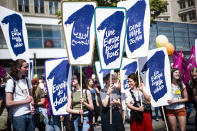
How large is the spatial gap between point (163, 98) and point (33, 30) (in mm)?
20631

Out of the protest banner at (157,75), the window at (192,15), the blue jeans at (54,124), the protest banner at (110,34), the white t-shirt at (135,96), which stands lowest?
the blue jeans at (54,124)

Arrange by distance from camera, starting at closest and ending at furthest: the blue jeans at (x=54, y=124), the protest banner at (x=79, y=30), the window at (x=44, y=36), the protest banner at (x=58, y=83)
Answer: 1. the protest banner at (x=79, y=30)
2. the protest banner at (x=58, y=83)
3. the blue jeans at (x=54, y=124)
4. the window at (x=44, y=36)

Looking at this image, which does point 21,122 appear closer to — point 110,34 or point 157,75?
point 110,34

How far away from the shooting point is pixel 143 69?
189 inches

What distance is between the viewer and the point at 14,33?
4.50m

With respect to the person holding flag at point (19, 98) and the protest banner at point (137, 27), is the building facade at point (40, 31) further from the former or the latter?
the person holding flag at point (19, 98)

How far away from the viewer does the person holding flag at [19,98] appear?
364 centimetres

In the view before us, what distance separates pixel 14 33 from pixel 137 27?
2.54m

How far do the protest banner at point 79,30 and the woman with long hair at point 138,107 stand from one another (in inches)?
42.4

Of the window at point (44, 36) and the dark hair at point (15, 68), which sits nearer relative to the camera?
the dark hair at point (15, 68)

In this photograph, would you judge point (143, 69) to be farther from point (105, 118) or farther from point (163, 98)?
point (105, 118)

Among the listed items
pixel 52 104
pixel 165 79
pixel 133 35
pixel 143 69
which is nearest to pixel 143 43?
pixel 133 35

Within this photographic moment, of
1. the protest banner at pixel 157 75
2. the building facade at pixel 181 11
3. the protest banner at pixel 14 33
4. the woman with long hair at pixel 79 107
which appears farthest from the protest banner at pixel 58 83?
the building facade at pixel 181 11

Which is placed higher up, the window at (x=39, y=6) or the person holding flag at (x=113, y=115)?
the window at (x=39, y=6)
